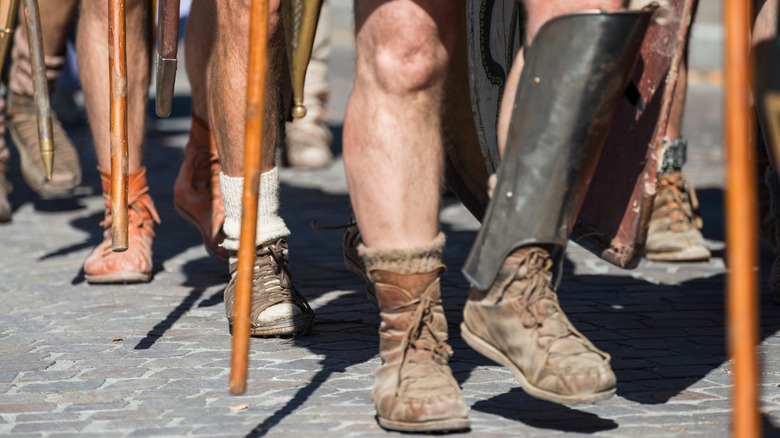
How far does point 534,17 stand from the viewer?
7.35ft

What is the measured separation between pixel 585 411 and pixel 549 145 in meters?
0.59

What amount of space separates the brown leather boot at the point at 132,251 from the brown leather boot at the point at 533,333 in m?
1.82

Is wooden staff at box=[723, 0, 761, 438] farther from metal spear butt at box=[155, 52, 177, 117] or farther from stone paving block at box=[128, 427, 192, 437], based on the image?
metal spear butt at box=[155, 52, 177, 117]

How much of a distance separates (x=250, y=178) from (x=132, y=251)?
76.1 inches

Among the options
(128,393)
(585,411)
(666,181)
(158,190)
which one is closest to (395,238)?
(585,411)

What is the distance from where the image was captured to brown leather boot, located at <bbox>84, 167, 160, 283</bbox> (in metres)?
3.83

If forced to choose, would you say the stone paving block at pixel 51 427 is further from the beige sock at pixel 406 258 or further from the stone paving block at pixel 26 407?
the beige sock at pixel 406 258

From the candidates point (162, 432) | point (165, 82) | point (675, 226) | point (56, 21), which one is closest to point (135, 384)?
point (162, 432)

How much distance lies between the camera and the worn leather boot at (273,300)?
3051 millimetres

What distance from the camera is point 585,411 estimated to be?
2402 millimetres

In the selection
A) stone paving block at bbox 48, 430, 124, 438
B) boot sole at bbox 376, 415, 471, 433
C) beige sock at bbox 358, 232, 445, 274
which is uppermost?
beige sock at bbox 358, 232, 445, 274

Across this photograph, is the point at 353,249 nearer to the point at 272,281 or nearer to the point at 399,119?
the point at 272,281

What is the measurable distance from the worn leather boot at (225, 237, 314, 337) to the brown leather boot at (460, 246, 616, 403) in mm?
888

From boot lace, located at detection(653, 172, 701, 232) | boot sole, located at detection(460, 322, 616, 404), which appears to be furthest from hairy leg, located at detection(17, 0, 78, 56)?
boot sole, located at detection(460, 322, 616, 404)
